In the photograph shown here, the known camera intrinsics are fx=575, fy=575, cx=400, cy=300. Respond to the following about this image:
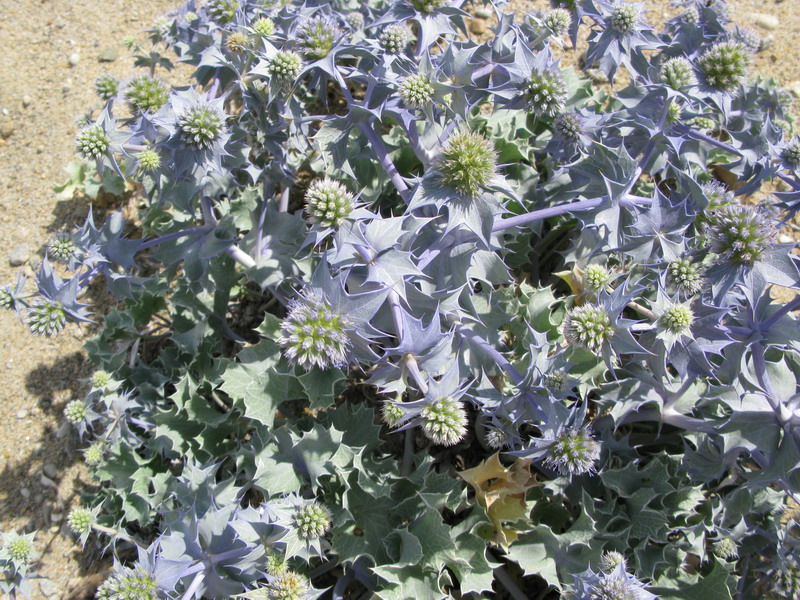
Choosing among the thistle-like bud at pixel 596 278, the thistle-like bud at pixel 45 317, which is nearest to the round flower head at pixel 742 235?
the thistle-like bud at pixel 596 278

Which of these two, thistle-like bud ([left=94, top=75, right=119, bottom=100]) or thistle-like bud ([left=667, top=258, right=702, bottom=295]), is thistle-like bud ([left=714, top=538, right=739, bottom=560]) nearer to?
thistle-like bud ([left=667, top=258, right=702, bottom=295])

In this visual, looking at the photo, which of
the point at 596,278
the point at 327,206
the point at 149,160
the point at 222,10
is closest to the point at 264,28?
the point at 222,10

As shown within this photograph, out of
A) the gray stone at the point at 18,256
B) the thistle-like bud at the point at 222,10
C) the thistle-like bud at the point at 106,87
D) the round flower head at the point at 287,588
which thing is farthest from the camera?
the gray stone at the point at 18,256

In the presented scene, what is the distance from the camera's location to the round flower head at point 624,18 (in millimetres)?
2932

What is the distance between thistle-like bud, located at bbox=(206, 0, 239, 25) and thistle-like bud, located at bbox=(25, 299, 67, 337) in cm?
173

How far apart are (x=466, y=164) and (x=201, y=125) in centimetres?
122

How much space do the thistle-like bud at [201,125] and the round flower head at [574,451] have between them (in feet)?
6.72

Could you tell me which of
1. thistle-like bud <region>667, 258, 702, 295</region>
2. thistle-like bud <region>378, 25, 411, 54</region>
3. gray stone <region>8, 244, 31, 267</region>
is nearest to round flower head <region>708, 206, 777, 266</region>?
thistle-like bud <region>667, 258, 702, 295</region>

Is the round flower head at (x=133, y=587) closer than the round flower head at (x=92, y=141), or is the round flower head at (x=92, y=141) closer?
the round flower head at (x=133, y=587)

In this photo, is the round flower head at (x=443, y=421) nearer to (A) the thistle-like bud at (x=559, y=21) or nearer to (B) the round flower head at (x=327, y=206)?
(B) the round flower head at (x=327, y=206)

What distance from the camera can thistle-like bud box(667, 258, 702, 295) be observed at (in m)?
2.57

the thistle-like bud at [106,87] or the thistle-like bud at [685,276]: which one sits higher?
the thistle-like bud at [106,87]

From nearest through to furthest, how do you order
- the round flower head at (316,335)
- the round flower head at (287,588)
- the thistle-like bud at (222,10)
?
the round flower head at (316,335)
the round flower head at (287,588)
the thistle-like bud at (222,10)

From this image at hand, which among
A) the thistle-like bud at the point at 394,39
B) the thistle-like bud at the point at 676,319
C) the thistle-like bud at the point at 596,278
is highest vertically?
the thistle-like bud at the point at 394,39
